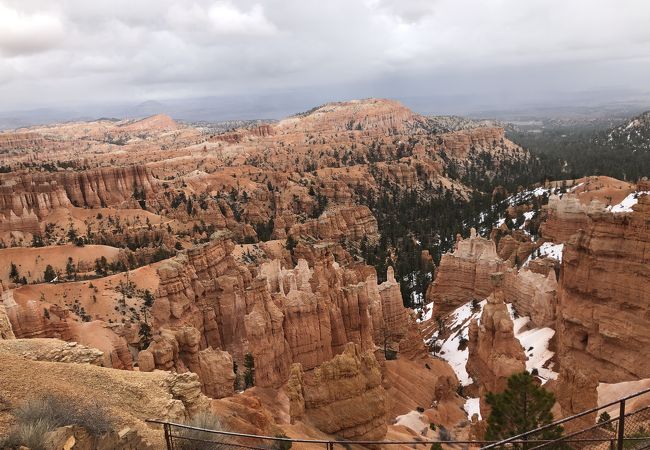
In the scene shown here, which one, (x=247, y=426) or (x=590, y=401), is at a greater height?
(x=247, y=426)

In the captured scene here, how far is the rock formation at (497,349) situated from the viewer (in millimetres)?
20078

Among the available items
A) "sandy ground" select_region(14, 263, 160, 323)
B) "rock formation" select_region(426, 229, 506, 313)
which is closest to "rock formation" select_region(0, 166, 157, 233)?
"sandy ground" select_region(14, 263, 160, 323)

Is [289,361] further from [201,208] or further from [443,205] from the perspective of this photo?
[443,205]

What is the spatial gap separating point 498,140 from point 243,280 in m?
126

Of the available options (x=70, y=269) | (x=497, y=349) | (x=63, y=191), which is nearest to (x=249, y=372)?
(x=497, y=349)

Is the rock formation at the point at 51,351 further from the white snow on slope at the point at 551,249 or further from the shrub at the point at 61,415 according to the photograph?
the white snow on slope at the point at 551,249

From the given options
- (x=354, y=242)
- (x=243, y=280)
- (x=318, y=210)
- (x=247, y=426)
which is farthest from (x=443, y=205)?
(x=247, y=426)

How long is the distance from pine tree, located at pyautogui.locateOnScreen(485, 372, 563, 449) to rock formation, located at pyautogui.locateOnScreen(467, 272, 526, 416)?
7276 millimetres

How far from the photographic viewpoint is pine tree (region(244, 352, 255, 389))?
24.0 metres

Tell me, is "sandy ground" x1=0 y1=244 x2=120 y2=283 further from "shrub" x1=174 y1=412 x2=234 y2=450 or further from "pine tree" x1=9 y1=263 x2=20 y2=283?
"shrub" x1=174 y1=412 x2=234 y2=450

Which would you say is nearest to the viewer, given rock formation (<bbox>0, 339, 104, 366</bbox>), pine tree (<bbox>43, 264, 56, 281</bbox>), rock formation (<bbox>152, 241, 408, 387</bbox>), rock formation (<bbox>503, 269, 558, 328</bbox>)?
rock formation (<bbox>0, 339, 104, 366</bbox>)

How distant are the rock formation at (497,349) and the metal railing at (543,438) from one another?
5138mm

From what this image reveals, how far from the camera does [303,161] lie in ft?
388

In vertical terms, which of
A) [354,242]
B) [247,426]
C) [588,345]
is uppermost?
[247,426]
